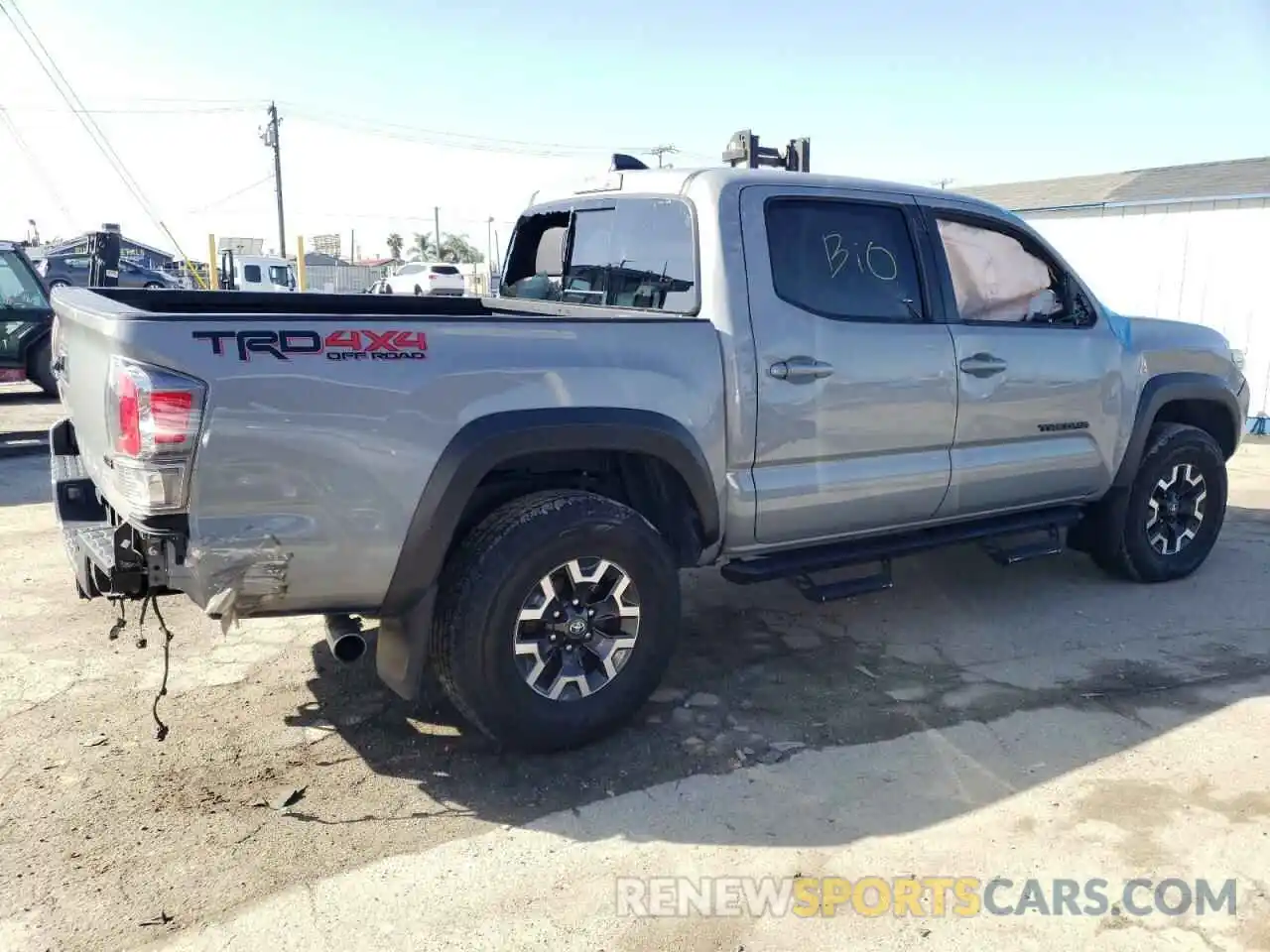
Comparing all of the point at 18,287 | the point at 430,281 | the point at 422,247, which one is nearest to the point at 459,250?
the point at 422,247

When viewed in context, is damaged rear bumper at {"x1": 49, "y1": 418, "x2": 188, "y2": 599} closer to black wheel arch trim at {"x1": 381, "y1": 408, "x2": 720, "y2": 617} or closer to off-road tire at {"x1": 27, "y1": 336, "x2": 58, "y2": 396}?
black wheel arch trim at {"x1": 381, "y1": 408, "x2": 720, "y2": 617}

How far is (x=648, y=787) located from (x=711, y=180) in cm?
223

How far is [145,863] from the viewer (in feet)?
9.32

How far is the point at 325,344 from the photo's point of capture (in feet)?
9.48

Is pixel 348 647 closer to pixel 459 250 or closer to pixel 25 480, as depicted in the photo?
pixel 25 480

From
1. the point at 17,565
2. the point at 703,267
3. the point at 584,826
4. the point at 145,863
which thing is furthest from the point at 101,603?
the point at 703,267

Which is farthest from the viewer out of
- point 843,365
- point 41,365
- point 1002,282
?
point 41,365

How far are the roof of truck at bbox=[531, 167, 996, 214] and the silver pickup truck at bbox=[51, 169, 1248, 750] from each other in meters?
0.02

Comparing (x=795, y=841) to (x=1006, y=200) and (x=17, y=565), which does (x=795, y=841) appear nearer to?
(x=17, y=565)

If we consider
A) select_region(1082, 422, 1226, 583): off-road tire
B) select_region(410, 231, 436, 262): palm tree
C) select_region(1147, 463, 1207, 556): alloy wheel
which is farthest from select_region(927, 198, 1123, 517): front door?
select_region(410, 231, 436, 262): palm tree

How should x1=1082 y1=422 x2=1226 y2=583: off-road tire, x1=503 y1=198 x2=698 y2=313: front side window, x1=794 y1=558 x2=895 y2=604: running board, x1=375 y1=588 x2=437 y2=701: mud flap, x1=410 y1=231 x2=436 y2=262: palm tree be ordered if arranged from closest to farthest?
1. x1=375 y1=588 x2=437 y2=701: mud flap
2. x1=503 y1=198 x2=698 y2=313: front side window
3. x1=794 y1=558 x2=895 y2=604: running board
4. x1=1082 y1=422 x2=1226 y2=583: off-road tire
5. x1=410 y1=231 x2=436 y2=262: palm tree

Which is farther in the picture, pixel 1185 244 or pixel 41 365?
pixel 1185 244

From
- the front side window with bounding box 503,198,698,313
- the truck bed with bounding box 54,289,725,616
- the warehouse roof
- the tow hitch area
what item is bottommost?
the tow hitch area

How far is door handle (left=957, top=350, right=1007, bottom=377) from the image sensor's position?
4.32 meters
